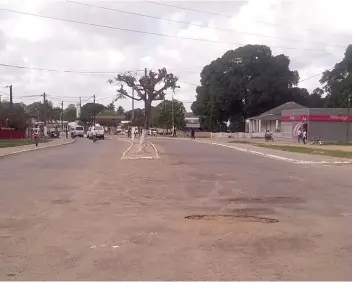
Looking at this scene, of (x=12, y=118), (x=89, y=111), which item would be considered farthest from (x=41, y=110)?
(x=12, y=118)

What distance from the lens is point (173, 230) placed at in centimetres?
802

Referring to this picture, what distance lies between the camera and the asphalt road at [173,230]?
5.86 meters

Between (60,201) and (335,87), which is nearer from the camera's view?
(60,201)

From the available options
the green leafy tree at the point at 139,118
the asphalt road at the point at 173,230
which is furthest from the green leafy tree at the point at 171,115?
the asphalt road at the point at 173,230

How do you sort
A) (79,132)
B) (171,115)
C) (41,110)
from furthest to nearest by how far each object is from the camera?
(41,110), (171,115), (79,132)

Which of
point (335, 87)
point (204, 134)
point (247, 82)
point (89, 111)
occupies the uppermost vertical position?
point (247, 82)

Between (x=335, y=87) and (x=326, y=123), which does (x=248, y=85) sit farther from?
(x=326, y=123)

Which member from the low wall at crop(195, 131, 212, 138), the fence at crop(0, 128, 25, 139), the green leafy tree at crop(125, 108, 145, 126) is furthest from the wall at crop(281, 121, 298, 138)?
the fence at crop(0, 128, 25, 139)

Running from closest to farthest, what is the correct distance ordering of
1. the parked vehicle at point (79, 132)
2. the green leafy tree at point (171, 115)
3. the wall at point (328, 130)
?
1. the wall at point (328, 130)
2. the parked vehicle at point (79, 132)
3. the green leafy tree at point (171, 115)

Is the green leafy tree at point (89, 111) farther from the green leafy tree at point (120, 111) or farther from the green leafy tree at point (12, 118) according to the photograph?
the green leafy tree at point (12, 118)

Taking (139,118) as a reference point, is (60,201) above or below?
below

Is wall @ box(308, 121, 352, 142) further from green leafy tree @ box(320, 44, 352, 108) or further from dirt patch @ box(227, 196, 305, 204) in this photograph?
dirt patch @ box(227, 196, 305, 204)

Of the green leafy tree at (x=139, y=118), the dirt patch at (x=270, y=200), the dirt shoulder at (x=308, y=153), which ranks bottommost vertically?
the dirt shoulder at (x=308, y=153)

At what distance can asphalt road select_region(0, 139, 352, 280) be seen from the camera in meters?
5.86
